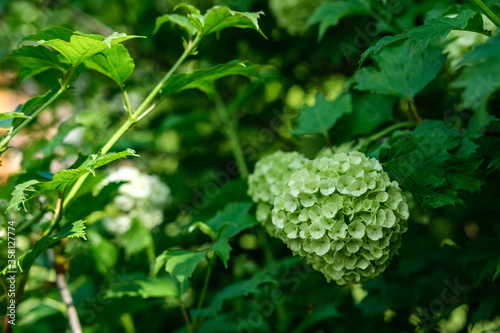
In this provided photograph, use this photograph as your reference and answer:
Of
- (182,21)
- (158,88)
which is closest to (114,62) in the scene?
(158,88)

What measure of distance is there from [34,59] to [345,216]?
1083 mm

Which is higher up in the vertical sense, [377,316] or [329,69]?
[329,69]

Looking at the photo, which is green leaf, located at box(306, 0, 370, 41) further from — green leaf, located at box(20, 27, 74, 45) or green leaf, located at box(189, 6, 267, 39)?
green leaf, located at box(20, 27, 74, 45)

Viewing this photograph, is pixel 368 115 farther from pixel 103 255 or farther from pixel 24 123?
pixel 103 255

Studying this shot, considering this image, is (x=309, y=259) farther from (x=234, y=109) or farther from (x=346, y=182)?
(x=234, y=109)

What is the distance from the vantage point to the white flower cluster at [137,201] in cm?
283

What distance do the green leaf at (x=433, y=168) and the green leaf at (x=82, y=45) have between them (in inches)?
34.3

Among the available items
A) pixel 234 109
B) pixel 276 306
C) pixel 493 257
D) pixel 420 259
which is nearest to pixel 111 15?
pixel 234 109

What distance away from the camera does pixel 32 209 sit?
1699mm

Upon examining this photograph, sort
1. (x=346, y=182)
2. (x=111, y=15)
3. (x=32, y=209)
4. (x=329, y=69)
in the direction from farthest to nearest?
(x=111, y=15)
(x=329, y=69)
(x=32, y=209)
(x=346, y=182)

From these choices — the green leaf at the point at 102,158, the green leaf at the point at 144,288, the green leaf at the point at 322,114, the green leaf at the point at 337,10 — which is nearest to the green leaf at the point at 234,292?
the green leaf at the point at 144,288

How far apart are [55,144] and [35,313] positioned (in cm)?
97

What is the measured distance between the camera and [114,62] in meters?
1.43

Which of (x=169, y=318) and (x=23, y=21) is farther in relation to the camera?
(x=23, y=21)
